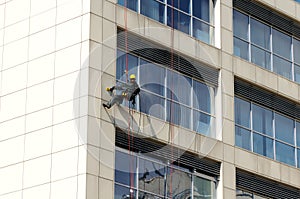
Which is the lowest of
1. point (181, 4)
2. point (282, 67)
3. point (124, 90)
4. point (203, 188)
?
point (203, 188)

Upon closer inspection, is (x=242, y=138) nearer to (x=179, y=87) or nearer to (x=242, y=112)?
(x=242, y=112)

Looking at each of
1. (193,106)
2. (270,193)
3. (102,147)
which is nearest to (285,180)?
(270,193)

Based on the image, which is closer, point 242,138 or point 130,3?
point 130,3

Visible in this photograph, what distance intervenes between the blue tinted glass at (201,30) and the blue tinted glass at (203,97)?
214 cm

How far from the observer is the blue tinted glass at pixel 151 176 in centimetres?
3641

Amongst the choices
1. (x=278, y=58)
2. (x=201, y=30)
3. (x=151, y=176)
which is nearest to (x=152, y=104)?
(x=151, y=176)

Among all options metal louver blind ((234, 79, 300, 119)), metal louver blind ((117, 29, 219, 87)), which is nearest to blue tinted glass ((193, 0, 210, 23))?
metal louver blind ((117, 29, 219, 87))

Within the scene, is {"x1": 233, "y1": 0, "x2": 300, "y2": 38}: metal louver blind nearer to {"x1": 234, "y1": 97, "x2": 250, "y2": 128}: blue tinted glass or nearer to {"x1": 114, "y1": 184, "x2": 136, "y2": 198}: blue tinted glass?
{"x1": 234, "y1": 97, "x2": 250, "y2": 128}: blue tinted glass

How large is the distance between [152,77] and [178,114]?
191 cm

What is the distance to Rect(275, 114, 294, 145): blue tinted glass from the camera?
145 ft

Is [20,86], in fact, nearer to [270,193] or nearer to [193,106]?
[193,106]

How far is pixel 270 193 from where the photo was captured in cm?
4247

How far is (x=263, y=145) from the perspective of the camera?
4319 centimetres

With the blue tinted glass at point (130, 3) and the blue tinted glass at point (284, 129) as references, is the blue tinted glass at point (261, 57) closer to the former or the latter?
the blue tinted glass at point (284, 129)
